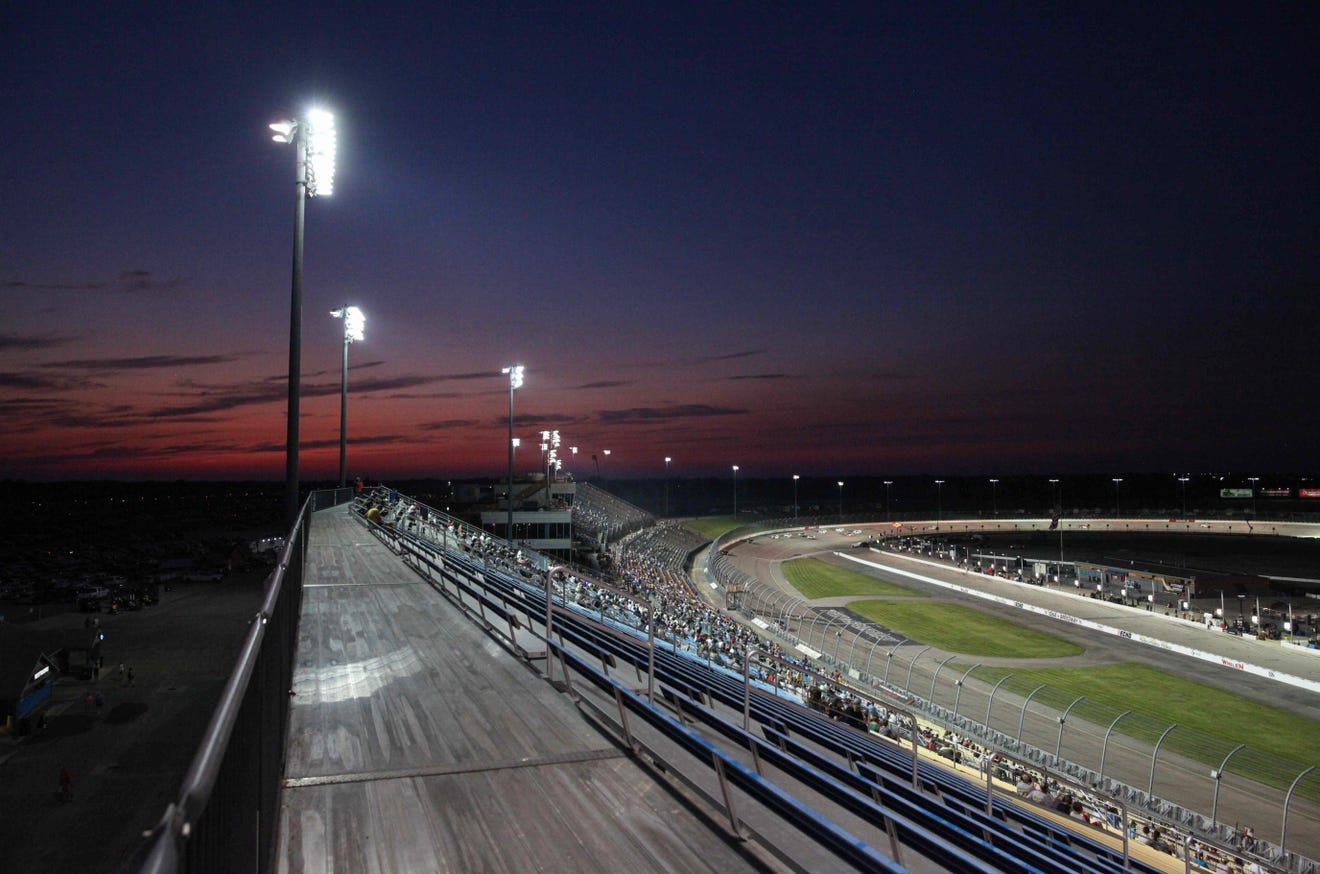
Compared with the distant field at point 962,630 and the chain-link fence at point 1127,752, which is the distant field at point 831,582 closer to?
the distant field at point 962,630

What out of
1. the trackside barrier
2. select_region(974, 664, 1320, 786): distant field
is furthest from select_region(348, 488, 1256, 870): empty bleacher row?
select_region(974, 664, 1320, 786): distant field

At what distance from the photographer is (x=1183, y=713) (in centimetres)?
2498

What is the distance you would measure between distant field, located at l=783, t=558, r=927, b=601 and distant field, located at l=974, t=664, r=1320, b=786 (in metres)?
16.9

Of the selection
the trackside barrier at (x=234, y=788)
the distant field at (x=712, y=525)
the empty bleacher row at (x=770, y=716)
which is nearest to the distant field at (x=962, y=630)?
the empty bleacher row at (x=770, y=716)

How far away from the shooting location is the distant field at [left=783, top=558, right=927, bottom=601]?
155 ft

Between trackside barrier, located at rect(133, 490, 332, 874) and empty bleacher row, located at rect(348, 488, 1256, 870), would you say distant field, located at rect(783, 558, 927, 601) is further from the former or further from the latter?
trackside barrier, located at rect(133, 490, 332, 874)

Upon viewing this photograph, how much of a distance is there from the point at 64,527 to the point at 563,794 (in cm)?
11155

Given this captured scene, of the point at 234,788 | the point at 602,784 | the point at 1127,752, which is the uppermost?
the point at 234,788

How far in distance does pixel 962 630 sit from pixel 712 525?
4830 cm

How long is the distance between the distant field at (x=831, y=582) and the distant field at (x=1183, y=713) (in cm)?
1694

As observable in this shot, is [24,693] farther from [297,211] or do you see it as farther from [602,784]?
[602,784]

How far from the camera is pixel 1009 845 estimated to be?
5957 millimetres

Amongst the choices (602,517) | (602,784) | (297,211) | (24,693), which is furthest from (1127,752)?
(602,517)

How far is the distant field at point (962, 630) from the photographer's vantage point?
1307 inches
